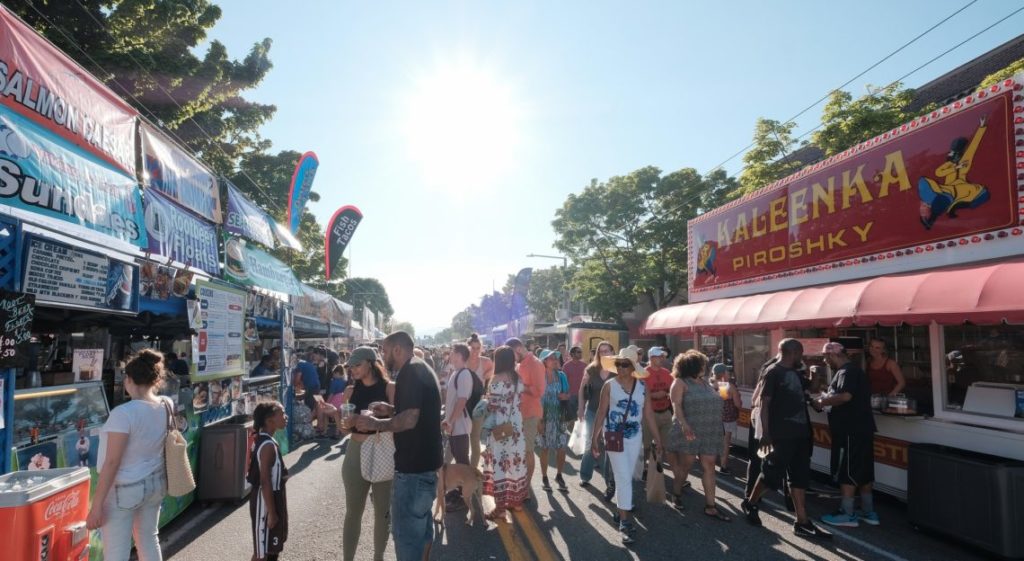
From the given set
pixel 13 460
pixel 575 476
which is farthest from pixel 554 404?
pixel 13 460

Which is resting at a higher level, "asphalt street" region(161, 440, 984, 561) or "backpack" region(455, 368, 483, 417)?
"backpack" region(455, 368, 483, 417)

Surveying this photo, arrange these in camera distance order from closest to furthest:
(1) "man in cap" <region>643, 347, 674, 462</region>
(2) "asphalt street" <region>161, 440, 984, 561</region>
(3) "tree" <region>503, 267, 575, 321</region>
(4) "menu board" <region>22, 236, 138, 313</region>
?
(4) "menu board" <region>22, 236, 138, 313</region> → (2) "asphalt street" <region>161, 440, 984, 561</region> → (1) "man in cap" <region>643, 347, 674, 462</region> → (3) "tree" <region>503, 267, 575, 321</region>

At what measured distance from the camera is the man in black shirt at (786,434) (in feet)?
18.1

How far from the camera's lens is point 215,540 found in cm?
530

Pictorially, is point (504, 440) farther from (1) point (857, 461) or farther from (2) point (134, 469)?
(1) point (857, 461)

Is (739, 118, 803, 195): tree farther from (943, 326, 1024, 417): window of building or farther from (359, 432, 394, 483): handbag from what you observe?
(359, 432, 394, 483): handbag

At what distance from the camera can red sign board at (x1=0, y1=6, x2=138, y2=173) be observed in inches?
163

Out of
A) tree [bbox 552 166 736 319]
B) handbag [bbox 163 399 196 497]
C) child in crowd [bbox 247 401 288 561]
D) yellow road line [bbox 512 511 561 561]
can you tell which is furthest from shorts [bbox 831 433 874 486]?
tree [bbox 552 166 736 319]

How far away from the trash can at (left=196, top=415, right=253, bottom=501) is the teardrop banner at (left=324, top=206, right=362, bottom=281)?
10.4 metres

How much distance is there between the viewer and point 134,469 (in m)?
3.56

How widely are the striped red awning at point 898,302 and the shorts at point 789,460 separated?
2.19 m

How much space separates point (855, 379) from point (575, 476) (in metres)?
3.95

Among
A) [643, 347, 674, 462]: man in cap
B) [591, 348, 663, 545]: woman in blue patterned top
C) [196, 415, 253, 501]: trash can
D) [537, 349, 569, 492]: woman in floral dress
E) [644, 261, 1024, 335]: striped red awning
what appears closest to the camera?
[591, 348, 663, 545]: woman in blue patterned top

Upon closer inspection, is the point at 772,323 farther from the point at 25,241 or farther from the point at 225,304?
the point at 25,241
